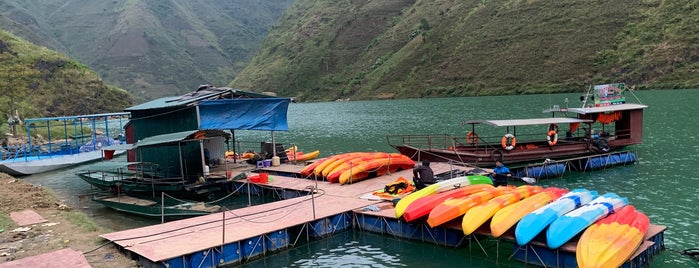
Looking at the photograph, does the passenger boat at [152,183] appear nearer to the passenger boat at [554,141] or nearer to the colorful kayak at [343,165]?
the colorful kayak at [343,165]

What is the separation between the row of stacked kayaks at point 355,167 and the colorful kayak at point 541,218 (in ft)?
33.4

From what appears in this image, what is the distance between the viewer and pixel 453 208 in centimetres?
1466

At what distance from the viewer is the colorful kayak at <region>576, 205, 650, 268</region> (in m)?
11.3

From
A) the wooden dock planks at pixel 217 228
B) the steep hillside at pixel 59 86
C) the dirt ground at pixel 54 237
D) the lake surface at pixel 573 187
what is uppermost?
the steep hillside at pixel 59 86

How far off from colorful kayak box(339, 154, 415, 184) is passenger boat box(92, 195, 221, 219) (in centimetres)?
626

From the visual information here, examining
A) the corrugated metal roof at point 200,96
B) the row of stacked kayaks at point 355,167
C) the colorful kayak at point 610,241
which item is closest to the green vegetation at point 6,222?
the corrugated metal roof at point 200,96

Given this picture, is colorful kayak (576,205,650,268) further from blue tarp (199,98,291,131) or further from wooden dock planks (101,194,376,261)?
blue tarp (199,98,291,131)

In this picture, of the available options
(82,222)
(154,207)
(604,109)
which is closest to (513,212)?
(154,207)

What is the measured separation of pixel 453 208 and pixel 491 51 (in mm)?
105760

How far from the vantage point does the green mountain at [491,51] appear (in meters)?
91.2

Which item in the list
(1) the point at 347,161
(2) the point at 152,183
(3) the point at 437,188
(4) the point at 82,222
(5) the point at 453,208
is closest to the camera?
(5) the point at 453,208

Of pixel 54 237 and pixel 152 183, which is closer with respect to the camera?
pixel 54 237

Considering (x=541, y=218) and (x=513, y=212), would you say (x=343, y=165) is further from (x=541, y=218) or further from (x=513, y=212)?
(x=541, y=218)

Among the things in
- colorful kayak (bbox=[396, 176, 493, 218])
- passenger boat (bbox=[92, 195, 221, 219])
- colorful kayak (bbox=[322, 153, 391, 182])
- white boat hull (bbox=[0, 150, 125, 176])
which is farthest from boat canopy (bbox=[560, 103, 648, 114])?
white boat hull (bbox=[0, 150, 125, 176])
